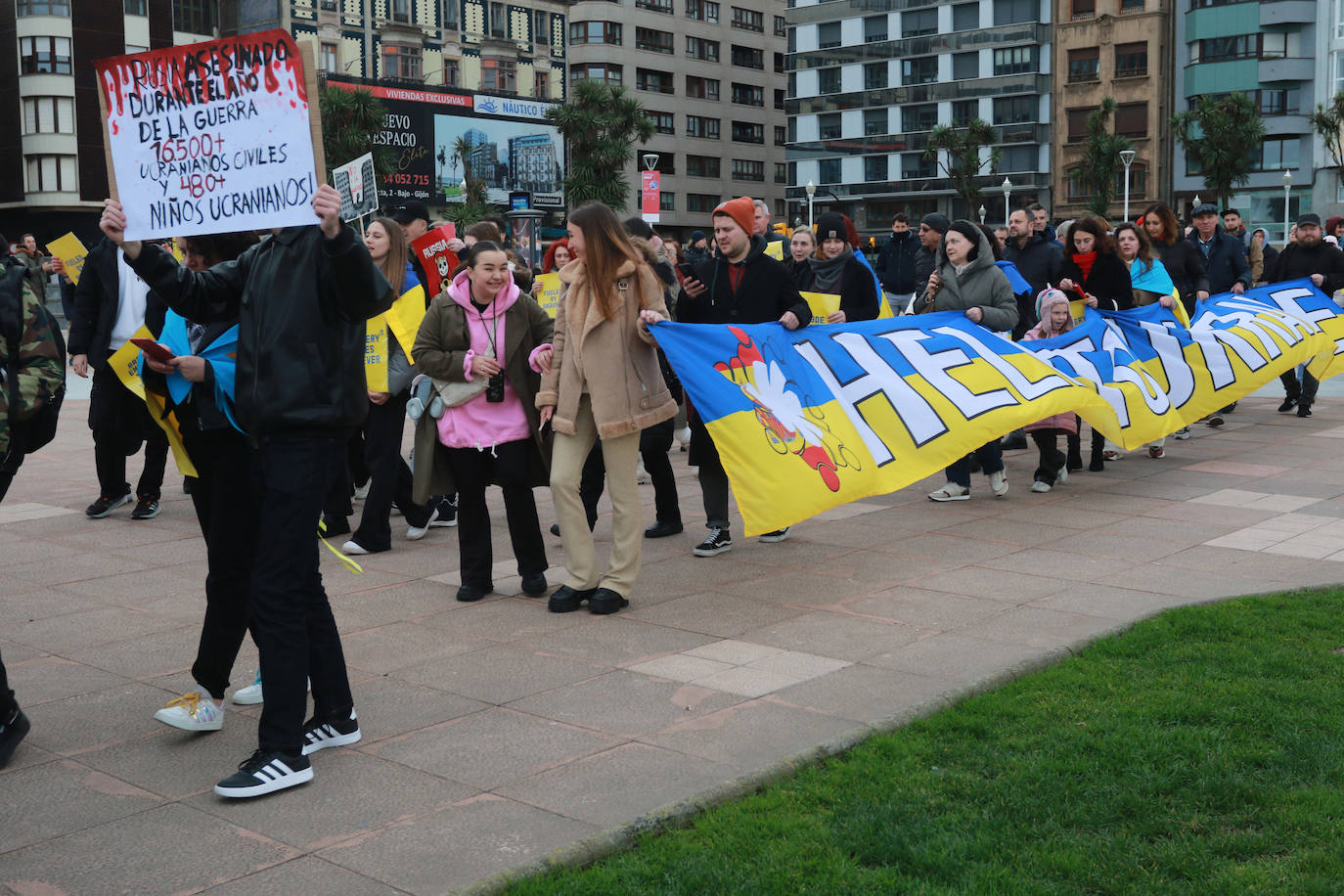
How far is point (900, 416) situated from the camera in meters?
8.69

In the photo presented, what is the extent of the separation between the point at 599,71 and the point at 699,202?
42.6 ft

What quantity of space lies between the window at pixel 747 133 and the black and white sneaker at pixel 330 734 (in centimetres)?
10711

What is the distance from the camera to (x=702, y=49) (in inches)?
4161

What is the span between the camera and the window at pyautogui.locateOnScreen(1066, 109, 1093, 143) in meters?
87.9

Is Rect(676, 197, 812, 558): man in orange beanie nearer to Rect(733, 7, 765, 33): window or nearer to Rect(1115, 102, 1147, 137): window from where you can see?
Rect(1115, 102, 1147, 137): window

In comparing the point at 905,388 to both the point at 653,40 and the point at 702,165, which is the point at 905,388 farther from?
the point at 702,165

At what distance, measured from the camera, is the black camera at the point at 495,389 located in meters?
7.27

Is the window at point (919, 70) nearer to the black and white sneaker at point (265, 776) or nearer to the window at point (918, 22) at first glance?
the window at point (918, 22)

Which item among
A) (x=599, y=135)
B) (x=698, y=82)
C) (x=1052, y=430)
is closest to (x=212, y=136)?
(x=1052, y=430)

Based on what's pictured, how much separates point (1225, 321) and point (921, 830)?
34.2ft

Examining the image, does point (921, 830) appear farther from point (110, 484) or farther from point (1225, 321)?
point (1225, 321)

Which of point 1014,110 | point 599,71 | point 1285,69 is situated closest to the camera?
point 1285,69

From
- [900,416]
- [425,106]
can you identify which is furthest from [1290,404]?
[425,106]

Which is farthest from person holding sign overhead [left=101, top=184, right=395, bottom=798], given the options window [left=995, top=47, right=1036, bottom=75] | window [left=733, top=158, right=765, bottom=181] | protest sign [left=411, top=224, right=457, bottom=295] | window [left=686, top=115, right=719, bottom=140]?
window [left=733, top=158, right=765, bottom=181]
